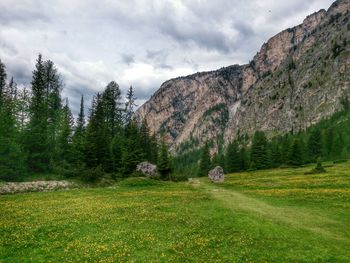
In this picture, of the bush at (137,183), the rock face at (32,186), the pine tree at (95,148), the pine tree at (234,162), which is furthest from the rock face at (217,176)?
the pine tree at (234,162)

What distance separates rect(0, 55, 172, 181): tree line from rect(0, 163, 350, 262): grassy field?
2548cm

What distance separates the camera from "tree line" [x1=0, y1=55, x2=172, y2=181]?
6094 centimetres

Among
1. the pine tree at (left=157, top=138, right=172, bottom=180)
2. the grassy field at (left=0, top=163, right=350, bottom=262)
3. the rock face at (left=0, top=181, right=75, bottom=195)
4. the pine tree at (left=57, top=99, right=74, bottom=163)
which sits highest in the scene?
the pine tree at (left=57, top=99, right=74, bottom=163)

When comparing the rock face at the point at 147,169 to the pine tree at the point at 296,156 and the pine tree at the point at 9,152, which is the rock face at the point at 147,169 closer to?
the pine tree at the point at 9,152

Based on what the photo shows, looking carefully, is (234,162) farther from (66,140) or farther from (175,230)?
(175,230)

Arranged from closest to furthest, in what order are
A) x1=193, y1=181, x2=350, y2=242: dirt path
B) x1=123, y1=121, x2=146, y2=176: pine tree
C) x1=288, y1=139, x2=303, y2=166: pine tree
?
x1=193, y1=181, x2=350, y2=242: dirt path
x1=123, y1=121, x2=146, y2=176: pine tree
x1=288, y1=139, x2=303, y2=166: pine tree

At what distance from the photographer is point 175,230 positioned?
2328 centimetres

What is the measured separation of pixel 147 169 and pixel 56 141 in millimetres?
22287

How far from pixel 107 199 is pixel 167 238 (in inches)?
742

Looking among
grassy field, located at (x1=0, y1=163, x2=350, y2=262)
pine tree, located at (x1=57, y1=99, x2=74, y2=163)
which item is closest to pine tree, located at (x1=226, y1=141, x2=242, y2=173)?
pine tree, located at (x1=57, y1=99, x2=74, y2=163)

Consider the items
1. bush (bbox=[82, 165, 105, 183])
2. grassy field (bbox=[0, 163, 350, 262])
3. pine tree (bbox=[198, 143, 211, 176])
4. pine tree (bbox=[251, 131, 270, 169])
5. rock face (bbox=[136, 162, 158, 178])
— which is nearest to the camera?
grassy field (bbox=[0, 163, 350, 262])

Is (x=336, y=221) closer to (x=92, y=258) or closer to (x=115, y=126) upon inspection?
(x=92, y=258)

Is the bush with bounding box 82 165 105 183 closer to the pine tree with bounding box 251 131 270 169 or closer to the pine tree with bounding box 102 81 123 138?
the pine tree with bounding box 102 81 123 138

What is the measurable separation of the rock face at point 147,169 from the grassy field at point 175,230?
32.9 meters
